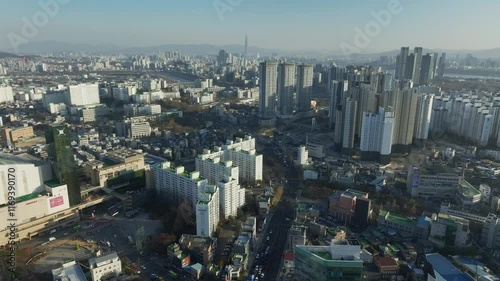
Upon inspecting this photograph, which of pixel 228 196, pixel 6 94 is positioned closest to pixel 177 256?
pixel 228 196

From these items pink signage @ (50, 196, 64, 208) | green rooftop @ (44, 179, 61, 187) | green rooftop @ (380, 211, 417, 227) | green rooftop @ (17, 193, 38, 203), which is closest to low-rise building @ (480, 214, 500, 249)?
green rooftop @ (380, 211, 417, 227)

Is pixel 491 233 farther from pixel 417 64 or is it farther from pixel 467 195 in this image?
pixel 417 64

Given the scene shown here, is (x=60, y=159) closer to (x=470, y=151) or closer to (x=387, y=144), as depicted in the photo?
(x=387, y=144)

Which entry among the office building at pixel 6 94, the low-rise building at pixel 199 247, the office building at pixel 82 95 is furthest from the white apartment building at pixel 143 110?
the low-rise building at pixel 199 247

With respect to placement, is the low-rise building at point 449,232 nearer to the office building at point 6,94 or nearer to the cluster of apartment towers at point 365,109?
the cluster of apartment towers at point 365,109

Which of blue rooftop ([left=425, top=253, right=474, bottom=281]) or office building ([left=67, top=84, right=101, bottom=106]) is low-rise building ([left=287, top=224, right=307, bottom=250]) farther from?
office building ([left=67, top=84, right=101, bottom=106])

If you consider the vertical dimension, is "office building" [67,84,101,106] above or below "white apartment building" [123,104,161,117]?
above
